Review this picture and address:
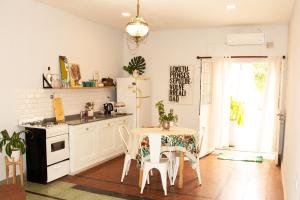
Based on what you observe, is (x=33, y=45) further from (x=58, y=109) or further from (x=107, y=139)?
(x=107, y=139)

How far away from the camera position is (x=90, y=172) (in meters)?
4.93

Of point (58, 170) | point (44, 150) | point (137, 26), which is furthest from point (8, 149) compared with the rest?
point (137, 26)

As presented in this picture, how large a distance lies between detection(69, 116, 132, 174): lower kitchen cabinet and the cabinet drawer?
94 mm

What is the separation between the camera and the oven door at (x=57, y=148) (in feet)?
13.9

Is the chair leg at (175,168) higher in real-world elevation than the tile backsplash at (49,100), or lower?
lower

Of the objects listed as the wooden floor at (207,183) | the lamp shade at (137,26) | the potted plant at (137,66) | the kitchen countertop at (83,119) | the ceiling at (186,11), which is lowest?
the wooden floor at (207,183)

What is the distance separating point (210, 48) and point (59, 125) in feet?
12.4

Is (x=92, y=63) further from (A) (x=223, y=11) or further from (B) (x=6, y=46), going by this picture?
(A) (x=223, y=11)

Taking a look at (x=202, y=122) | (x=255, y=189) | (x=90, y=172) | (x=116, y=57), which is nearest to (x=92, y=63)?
(x=116, y=57)

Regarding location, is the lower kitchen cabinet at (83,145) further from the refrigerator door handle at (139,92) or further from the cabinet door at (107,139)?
the refrigerator door handle at (139,92)

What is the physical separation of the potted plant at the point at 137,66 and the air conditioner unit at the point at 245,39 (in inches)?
82.0

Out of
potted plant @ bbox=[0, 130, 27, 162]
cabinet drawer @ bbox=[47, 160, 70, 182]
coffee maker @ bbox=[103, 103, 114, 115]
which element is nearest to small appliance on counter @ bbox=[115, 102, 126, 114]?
coffee maker @ bbox=[103, 103, 114, 115]

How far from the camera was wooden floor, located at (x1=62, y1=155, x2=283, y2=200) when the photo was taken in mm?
3996

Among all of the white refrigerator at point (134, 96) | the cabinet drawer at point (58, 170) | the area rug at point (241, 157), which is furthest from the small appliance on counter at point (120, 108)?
the area rug at point (241, 157)
